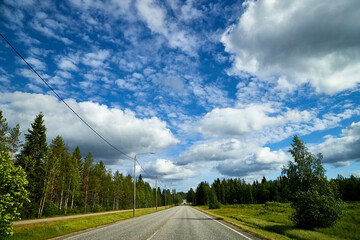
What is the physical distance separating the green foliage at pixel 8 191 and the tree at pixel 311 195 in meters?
18.4

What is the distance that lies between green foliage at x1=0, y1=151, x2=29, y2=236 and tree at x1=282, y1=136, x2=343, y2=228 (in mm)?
18417

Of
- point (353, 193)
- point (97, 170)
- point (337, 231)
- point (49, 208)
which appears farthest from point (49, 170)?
point (353, 193)

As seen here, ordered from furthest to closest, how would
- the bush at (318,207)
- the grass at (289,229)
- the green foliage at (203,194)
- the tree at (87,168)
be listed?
the green foliage at (203,194) → the tree at (87,168) → the bush at (318,207) → the grass at (289,229)

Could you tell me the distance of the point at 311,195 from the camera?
15867 millimetres

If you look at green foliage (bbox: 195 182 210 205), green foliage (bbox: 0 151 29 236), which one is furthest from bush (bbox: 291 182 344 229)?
green foliage (bbox: 195 182 210 205)

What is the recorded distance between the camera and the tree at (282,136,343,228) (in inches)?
601

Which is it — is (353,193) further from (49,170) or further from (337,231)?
(49,170)

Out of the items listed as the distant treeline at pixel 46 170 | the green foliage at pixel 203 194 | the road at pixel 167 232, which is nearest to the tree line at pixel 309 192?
the road at pixel 167 232

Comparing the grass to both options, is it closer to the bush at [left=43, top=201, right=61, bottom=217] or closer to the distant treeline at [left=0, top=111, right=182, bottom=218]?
the distant treeline at [left=0, top=111, right=182, bottom=218]

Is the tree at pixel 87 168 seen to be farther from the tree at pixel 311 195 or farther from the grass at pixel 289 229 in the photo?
the tree at pixel 311 195

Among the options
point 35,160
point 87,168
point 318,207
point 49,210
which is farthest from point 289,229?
point 87,168

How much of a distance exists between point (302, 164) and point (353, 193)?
94.9m

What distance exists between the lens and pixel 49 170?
3747cm

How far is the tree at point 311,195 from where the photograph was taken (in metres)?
15.3
